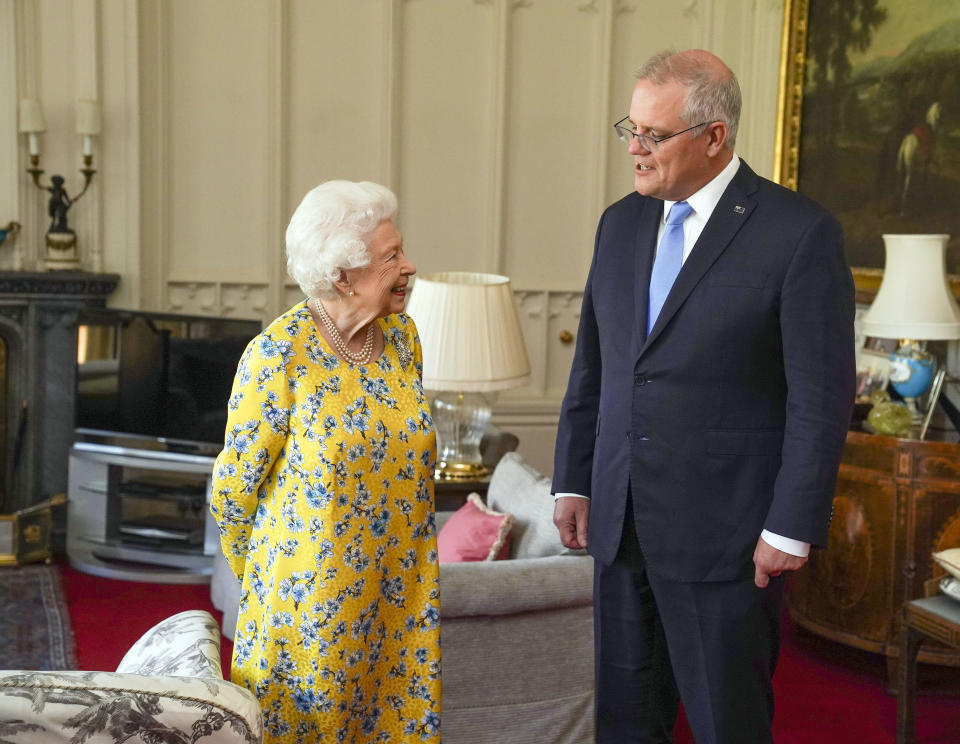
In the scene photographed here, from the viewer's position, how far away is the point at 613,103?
5828 mm

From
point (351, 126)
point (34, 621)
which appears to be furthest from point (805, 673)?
point (351, 126)

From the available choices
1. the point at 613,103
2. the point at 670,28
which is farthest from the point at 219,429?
the point at 670,28

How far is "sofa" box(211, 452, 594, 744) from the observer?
2.74m

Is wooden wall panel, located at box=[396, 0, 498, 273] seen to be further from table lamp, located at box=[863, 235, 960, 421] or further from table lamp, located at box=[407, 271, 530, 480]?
table lamp, located at box=[863, 235, 960, 421]

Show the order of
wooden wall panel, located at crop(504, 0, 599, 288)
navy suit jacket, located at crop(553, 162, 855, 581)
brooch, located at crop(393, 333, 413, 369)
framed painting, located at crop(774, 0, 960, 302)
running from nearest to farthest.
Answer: navy suit jacket, located at crop(553, 162, 855, 581) → brooch, located at crop(393, 333, 413, 369) → framed painting, located at crop(774, 0, 960, 302) → wooden wall panel, located at crop(504, 0, 599, 288)

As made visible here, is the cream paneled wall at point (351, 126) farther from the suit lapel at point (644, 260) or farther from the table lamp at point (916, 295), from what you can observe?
the suit lapel at point (644, 260)

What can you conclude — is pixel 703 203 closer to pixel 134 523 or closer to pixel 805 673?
pixel 805 673

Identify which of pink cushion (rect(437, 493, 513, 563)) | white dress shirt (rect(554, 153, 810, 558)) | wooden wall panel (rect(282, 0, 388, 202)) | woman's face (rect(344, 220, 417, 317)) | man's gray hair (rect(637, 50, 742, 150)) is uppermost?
wooden wall panel (rect(282, 0, 388, 202))

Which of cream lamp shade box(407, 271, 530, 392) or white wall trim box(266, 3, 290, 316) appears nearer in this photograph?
cream lamp shade box(407, 271, 530, 392)

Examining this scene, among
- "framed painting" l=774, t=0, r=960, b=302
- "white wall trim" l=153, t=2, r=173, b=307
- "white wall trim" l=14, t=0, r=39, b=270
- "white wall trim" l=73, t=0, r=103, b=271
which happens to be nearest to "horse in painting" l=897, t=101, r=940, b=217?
"framed painting" l=774, t=0, r=960, b=302

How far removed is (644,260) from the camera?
206 cm

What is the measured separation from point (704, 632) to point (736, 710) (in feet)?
0.51

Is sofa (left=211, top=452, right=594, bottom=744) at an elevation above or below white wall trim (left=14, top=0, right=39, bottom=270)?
below

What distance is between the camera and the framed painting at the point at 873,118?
4082 mm
